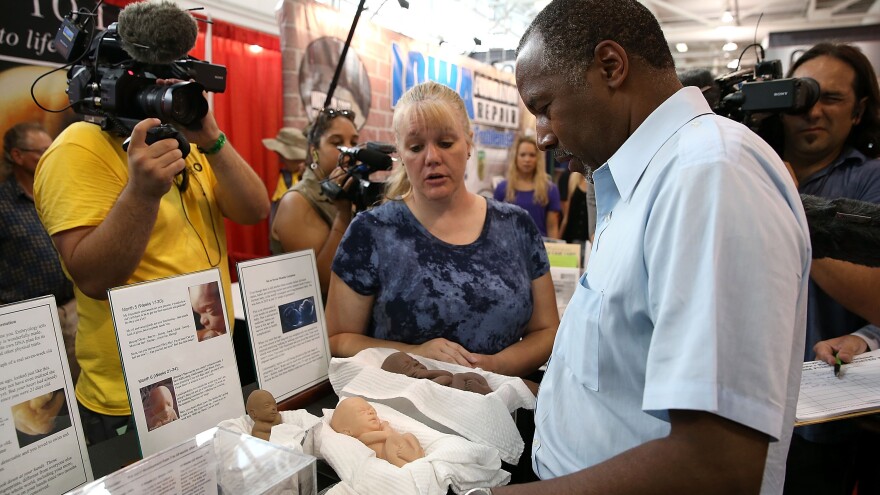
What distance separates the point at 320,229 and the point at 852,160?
1891 millimetres

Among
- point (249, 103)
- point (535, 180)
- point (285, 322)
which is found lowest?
point (285, 322)

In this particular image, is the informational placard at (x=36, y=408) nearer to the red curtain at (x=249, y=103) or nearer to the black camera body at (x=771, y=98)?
the black camera body at (x=771, y=98)

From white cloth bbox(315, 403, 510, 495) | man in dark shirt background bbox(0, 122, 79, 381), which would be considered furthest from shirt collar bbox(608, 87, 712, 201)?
man in dark shirt background bbox(0, 122, 79, 381)

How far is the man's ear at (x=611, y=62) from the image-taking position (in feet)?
2.58


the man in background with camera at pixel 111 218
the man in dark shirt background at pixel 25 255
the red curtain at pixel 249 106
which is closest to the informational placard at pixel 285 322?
the man in background with camera at pixel 111 218

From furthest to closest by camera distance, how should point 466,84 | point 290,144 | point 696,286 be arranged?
1. point 466,84
2. point 290,144
3. point 696,286

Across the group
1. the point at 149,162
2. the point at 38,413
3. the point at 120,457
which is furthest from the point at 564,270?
the point at 38,413

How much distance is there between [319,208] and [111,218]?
3.41 feet

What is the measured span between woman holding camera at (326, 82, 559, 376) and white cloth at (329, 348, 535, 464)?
203mm

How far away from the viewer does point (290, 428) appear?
1103mm

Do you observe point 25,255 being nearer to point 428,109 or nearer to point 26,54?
point 26,54

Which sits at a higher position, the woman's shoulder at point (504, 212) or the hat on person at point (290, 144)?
the hat on person at point (290, 144)

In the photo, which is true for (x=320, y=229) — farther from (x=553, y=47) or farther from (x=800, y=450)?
(x=800, y=450)

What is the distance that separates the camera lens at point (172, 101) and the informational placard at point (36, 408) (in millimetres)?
599
